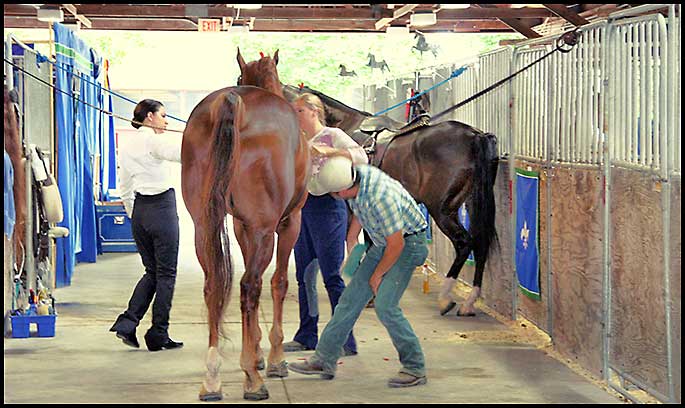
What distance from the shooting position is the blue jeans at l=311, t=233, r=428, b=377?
5078 millimetres

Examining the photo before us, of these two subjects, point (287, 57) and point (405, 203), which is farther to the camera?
point (287, 57)

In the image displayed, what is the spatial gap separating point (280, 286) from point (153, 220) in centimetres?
106

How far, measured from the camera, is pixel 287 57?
2716 cm

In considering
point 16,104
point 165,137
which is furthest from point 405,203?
point 16,104

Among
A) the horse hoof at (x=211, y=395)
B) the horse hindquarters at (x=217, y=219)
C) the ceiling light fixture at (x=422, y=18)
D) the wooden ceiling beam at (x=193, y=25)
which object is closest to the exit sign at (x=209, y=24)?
the wooden ceiling beam at (x=193, y=25)

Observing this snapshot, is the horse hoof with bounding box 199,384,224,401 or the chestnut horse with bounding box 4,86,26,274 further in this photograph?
the chestnut horse with bounding box 4,86,26,274

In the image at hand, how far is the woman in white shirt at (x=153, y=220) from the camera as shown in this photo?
6.18 metres

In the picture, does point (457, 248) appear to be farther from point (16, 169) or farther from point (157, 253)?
point (16, 169)

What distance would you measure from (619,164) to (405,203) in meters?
1.21

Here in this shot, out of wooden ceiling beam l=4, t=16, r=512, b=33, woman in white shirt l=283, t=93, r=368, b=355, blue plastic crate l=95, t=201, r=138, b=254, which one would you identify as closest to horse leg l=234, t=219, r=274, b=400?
woman in white shirt l=283, t=93, r=368, b=355

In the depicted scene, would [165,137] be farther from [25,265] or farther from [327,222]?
[25,265]

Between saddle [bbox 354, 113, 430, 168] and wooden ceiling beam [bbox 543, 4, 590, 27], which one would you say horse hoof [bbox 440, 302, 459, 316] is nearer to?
saddle [bbox 354, 113, 430, 168]

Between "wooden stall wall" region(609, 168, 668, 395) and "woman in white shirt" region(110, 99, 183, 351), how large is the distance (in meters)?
2.80

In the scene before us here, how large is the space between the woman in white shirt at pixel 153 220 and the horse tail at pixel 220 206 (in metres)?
1.46
